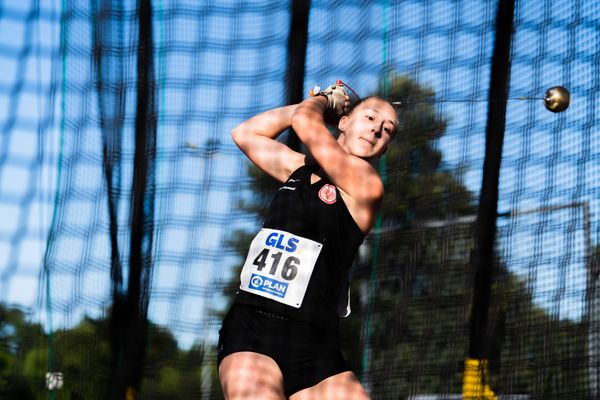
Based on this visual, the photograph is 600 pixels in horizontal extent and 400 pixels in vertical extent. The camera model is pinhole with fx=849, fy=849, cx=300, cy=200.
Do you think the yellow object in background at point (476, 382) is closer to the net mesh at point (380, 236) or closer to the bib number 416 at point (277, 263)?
the net mesh at point (380, 236)

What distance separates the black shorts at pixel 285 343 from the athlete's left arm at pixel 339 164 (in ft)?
1.24

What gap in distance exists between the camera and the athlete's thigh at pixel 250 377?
6.88ft

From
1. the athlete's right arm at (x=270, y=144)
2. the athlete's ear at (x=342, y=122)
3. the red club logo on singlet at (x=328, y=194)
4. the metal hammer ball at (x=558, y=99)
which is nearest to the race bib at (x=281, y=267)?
the red club logo on singlet at (x=328, y=194)

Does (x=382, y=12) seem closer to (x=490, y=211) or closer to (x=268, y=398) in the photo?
(x=490, y=211)

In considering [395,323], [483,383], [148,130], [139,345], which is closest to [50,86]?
[148,130]

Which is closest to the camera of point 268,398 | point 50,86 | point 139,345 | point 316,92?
point 268,398

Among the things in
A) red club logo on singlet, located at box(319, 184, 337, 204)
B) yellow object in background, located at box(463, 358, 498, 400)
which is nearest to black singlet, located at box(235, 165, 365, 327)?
red club logo on singlet, located at box(319, 184, 337, 204)

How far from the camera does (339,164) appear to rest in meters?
2.28

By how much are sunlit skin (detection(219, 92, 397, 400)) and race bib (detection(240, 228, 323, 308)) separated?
0.17 m

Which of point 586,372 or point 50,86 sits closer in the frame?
point 50,86

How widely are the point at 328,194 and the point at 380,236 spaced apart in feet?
5.15

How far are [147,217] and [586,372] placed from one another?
6.24ft

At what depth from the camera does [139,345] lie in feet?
11.3

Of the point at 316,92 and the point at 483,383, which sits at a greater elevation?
the point at 316,92
